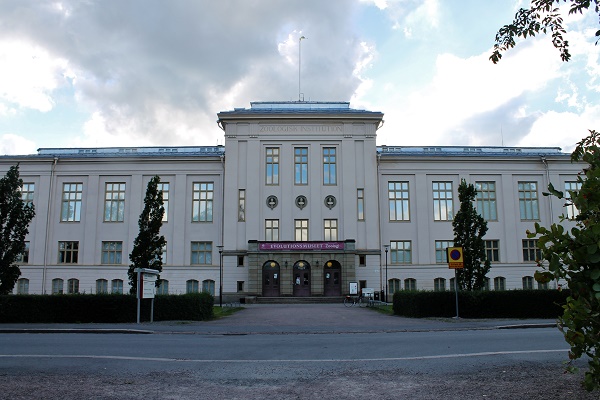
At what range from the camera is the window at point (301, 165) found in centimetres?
4884

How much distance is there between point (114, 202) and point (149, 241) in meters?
25.8

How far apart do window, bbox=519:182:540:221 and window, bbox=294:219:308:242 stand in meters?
20.2

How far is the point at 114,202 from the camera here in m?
49.8

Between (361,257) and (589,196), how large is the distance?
43.0 metres

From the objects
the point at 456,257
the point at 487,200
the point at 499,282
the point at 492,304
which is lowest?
the point at 492,304

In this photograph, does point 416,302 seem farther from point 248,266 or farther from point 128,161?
point 128,161

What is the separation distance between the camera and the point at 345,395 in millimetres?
7246

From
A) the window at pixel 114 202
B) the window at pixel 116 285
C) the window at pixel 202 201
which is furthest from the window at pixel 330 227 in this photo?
the window at pixel 116 285

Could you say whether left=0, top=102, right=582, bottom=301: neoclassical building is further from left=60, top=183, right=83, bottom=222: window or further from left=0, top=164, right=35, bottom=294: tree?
left=0, top=164, right=35, bottom=294: tree

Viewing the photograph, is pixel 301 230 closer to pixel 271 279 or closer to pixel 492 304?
pixel 271 279

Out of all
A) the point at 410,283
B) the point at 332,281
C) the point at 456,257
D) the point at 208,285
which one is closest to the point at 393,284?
the point at 410,283

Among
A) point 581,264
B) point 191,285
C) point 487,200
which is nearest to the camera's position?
point 581,264

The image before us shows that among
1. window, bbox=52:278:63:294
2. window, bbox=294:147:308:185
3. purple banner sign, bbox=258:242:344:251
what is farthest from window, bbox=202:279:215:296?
window, bbox=52:278:63:294

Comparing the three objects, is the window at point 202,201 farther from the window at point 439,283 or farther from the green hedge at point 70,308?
the green hedge at point 70,308
